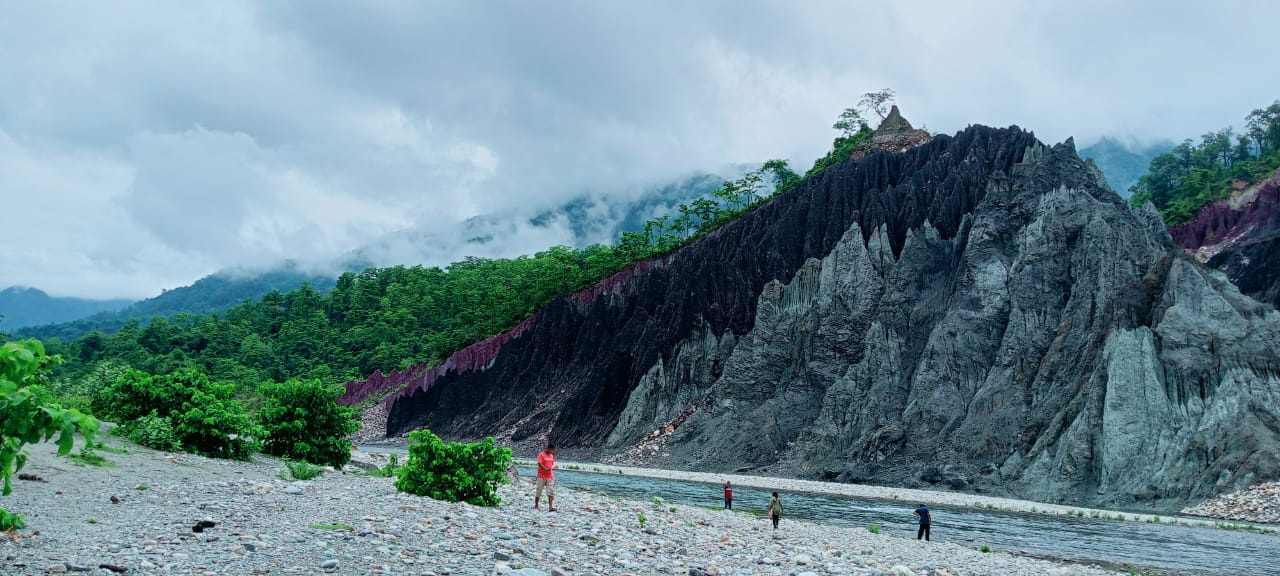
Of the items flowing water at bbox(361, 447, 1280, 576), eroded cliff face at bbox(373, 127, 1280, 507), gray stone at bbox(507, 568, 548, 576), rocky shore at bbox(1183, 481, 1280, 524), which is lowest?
flowing water at bbox(361, 447, 1280, 576)

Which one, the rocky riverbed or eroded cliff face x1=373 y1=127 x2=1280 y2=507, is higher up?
eroded cliff face x1=373 y1=127 x2=1280 y2=507

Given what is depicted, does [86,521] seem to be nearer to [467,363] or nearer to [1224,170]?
[467,363]

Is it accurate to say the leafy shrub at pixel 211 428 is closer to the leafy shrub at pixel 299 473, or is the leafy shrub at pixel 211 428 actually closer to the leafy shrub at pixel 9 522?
the leafy shrub at pixel 299 473

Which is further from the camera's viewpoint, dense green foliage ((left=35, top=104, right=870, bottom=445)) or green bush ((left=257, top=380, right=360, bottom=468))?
dense green foliage ((left=35, top=104, right=870, bottom=445))

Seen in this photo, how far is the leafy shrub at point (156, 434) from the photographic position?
23.3 meters

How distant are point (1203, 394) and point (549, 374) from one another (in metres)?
53.8

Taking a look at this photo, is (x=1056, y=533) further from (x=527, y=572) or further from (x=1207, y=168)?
(x=1207, y=168)

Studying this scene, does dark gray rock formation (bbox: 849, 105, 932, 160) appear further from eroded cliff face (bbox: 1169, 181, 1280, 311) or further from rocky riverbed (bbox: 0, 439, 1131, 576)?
rocky riverbed (bbox: 0, 439, 1131, 576)

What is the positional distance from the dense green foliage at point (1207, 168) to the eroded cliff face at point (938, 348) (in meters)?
35.9

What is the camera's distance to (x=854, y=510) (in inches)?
1298

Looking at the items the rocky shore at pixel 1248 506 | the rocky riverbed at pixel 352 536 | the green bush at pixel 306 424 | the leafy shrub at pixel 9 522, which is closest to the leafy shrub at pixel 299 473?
the rocky riverbed at pixel 352 536

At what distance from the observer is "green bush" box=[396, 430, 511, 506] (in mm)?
16844

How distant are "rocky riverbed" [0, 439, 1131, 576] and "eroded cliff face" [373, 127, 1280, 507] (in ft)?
69.3

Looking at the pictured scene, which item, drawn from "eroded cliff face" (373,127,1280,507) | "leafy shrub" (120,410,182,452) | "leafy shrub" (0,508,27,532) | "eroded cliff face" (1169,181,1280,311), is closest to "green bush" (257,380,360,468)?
"leafy shrub" (120,410,182,452)
